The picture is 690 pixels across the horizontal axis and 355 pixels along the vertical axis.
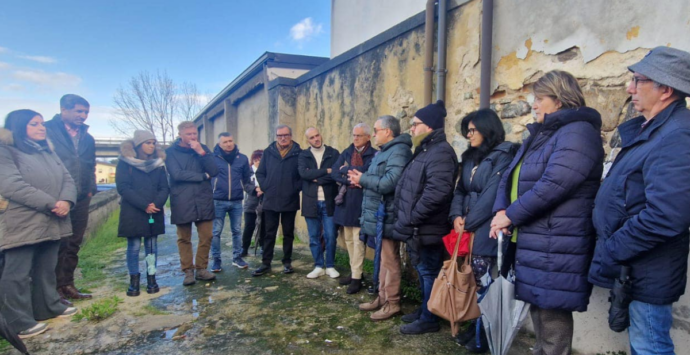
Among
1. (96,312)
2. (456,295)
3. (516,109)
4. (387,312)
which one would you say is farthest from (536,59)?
(96,312)

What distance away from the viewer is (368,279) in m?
4.71

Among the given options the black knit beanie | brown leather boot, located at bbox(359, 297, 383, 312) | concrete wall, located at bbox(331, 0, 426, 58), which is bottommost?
brown leather boot, located at bbox(359, 297, 383, 312)

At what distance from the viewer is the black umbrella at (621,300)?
1.82m

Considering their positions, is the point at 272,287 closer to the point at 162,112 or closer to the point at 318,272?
the point at 318,272

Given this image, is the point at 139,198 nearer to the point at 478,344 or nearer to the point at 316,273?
the point at 316,273

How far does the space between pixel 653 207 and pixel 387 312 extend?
93.4 inches

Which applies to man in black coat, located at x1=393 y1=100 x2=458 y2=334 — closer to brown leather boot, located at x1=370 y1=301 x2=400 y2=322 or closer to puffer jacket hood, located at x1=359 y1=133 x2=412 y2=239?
puffer jacket hood, located at x1=359 y1=133 x2=412 y2=239

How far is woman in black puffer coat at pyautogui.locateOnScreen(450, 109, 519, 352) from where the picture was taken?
2.68 m

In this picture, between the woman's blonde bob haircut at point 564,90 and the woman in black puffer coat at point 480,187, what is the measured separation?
1.72 feet

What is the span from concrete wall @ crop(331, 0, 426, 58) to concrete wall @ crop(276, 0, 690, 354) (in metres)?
2.02

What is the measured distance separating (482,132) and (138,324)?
3.40 meters

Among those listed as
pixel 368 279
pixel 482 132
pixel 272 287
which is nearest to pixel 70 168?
pixel 272 287

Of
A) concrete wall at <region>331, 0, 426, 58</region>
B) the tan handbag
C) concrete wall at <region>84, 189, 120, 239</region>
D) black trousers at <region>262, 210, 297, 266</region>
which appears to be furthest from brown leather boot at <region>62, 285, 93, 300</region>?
concrete wall at <region>331, 0, 426, 58</region>

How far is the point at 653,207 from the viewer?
1699 mm
